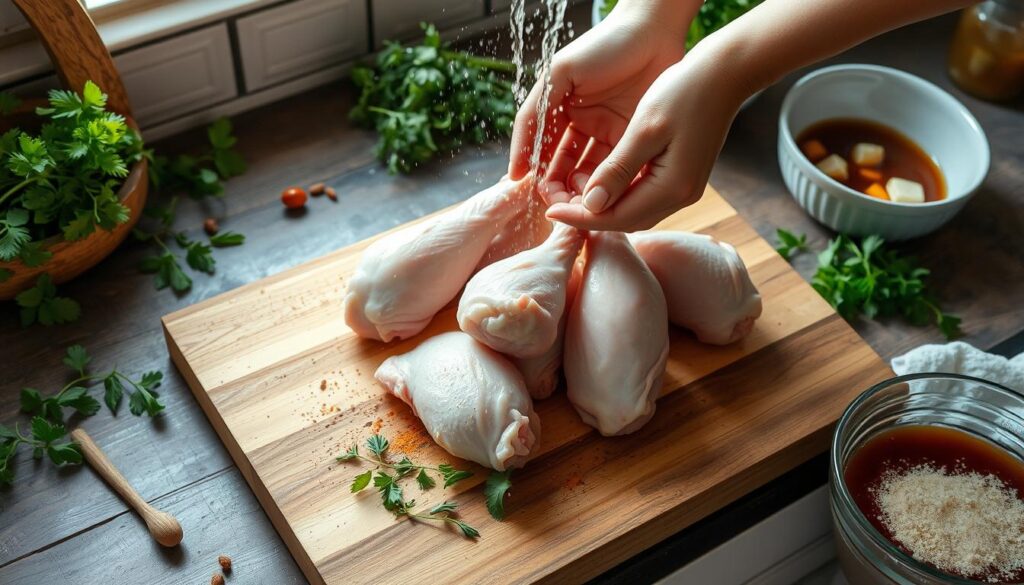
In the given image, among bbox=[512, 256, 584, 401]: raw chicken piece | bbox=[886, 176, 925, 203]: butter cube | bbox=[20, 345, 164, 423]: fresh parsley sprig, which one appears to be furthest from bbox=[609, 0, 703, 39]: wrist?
bbox=[20, 345, 164, 423]: fresh parsley sprig

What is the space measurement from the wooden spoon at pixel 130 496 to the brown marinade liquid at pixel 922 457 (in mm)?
858

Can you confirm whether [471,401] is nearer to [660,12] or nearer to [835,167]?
[660,12]

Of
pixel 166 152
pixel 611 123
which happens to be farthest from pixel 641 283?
pixel 166 152

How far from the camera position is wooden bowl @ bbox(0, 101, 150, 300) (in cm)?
143

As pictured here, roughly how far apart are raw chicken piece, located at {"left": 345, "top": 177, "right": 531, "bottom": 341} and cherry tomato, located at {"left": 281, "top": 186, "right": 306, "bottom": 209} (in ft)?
1.14

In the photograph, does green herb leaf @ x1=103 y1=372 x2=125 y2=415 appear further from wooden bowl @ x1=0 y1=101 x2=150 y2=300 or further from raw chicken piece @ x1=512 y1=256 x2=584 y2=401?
raw chicken piece @ x1=512 y1=256 x2=584 y2=401

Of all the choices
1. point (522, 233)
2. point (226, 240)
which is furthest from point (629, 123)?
point (226, 240)

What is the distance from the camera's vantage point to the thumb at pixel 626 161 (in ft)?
4.09

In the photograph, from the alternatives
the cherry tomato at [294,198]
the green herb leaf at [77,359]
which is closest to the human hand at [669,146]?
the cherry tomato at [294,198]

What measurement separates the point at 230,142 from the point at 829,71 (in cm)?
106

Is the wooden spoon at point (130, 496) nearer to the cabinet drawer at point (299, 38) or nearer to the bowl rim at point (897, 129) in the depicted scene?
the cabinet drawer at point (299, 38)

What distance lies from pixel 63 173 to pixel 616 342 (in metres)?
0.82

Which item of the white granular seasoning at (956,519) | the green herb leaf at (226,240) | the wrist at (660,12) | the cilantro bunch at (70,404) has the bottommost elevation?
the cilantro bunch at (70,404)

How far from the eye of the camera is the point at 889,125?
1.84 metres
